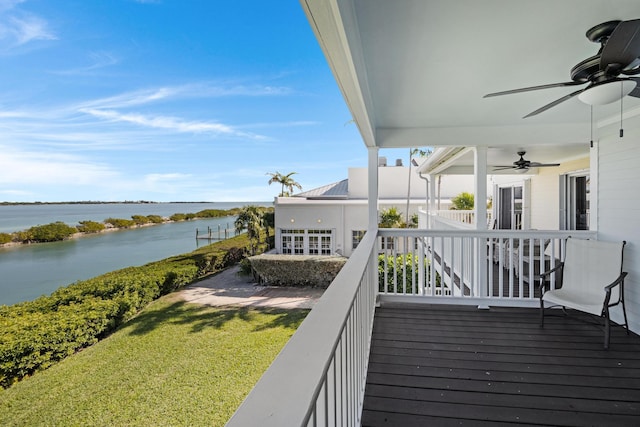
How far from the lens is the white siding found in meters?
3.22

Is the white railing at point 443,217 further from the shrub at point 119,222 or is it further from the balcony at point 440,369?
the shrub at point 119,222

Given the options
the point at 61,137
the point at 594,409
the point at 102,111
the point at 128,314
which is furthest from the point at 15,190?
the point at 594,409

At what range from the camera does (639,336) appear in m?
3.06

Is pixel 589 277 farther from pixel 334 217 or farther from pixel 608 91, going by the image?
pixel 334 217

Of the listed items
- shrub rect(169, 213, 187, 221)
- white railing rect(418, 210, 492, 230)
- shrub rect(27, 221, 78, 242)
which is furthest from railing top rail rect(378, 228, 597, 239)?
shrub rect(169, 213, 187, 221)

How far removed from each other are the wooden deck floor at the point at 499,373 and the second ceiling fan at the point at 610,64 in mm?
2056

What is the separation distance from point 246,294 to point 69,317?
578 centimetres

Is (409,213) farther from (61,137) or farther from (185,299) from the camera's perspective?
(61,137)

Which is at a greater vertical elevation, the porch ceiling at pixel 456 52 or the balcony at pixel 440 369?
the porch ceiling at pixel 456 52

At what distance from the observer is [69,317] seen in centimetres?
866

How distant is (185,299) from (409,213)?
480 inches

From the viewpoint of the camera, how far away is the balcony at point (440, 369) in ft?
2.42

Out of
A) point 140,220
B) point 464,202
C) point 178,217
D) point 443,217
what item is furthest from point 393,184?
point 178,217

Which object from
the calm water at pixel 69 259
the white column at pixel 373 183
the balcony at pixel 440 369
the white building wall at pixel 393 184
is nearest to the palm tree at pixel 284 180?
the white building wall at pixel 393 184
